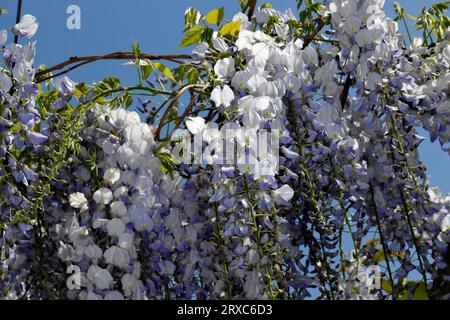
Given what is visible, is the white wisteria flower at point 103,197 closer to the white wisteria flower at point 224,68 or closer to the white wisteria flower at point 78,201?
the white wisteria flower at point 78,201

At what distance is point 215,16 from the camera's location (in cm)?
262

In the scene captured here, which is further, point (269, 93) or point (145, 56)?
point (145, 56)

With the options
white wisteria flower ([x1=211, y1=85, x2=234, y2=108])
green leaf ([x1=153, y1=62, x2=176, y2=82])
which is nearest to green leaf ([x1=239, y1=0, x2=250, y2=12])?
green leaf ([x1=153, y1=62, x2=176, y2=82])

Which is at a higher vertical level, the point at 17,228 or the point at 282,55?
the point at 282,55

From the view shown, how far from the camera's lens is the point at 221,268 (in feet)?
7.65

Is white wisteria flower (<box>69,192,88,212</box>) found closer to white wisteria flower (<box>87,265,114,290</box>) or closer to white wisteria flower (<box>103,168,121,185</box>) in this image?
white wisteria flower (<box>103,168,121,185</box>)

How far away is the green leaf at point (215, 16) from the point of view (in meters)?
2.62

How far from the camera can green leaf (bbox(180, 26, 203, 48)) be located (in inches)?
101

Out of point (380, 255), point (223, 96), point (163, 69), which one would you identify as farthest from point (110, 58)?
point (380, 255)
